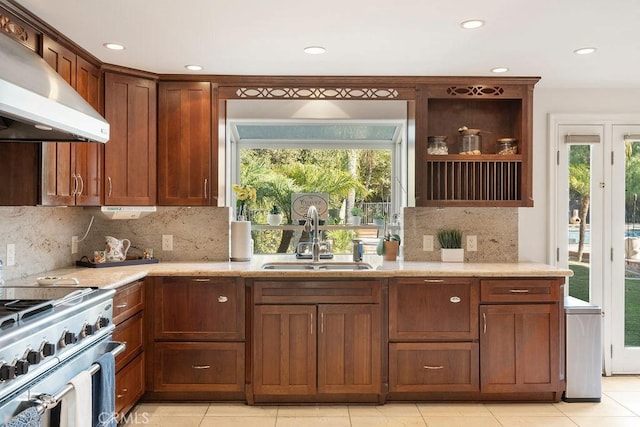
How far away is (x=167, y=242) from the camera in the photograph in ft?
13.6

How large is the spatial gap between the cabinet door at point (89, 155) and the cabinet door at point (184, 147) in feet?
1.50

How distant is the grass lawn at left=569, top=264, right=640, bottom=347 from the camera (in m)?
4.23

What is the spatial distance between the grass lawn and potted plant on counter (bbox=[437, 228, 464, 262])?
961 mm

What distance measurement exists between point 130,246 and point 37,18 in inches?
74.8

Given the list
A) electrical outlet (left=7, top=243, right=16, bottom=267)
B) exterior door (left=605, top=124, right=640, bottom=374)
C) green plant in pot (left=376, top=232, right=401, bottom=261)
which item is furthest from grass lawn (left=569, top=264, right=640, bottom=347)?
electrical outlet (left=7, top=243, right=16, bottom=267)

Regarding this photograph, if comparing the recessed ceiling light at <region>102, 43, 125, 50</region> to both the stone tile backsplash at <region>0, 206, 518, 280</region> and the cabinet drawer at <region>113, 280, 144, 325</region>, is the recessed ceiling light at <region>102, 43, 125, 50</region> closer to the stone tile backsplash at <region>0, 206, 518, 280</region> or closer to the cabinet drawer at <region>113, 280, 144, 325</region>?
the stone tile backsplash at <region>0, 206, 518, 280</region>

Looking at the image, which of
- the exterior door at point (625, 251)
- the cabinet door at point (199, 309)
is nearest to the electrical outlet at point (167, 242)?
the cabinet door at point (199, 309)

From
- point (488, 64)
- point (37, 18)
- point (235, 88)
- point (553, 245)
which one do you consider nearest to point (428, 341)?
point (553, 245)

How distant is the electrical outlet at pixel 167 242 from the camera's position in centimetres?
413

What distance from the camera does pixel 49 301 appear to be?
227 cm

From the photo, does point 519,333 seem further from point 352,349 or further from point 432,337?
point 352,349

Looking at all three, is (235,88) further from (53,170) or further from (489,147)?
(489,147)

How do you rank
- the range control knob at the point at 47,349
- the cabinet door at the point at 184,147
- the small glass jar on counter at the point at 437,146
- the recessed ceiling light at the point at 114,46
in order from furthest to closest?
the small glass jar on counter at the point at 437,146 → the cabinet door at the point at 184,147 → the recessed ceiling light at the point at 114,46 → the range control knob at the point at 47,349

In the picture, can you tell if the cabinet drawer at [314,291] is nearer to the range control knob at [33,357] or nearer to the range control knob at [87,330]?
the range control knob at [87,330]
